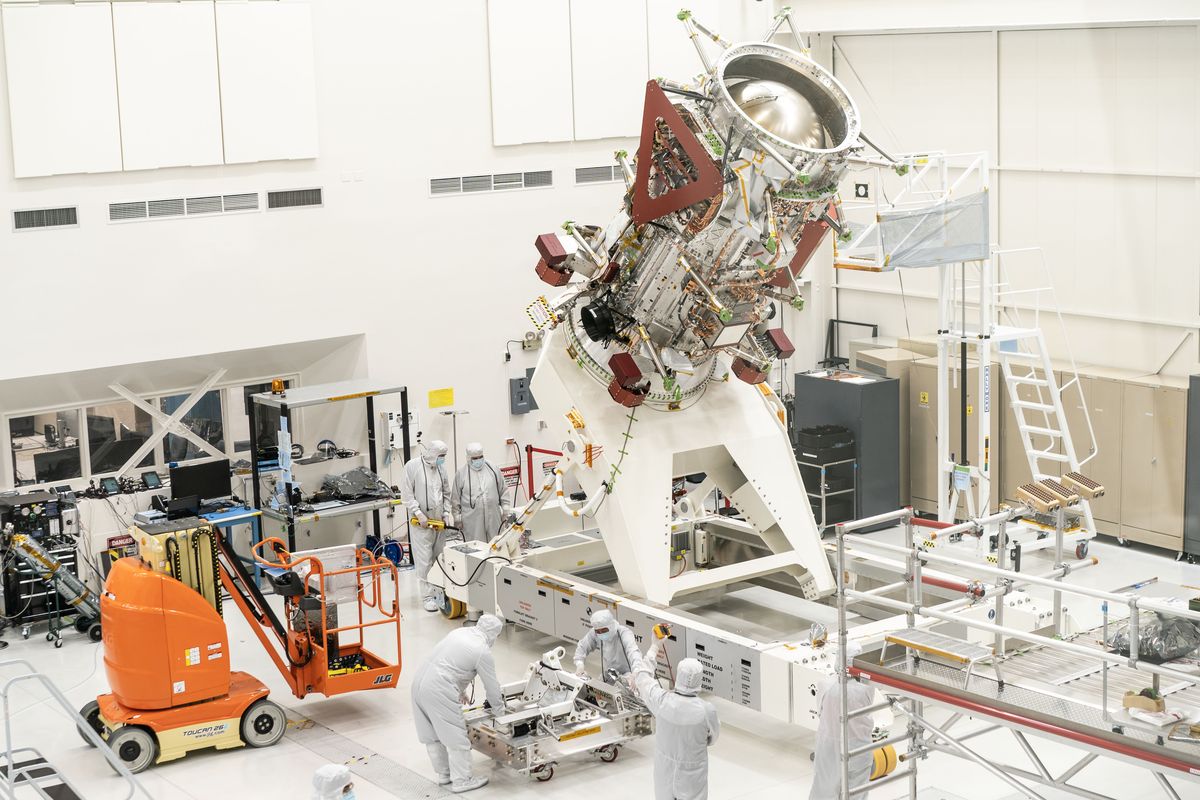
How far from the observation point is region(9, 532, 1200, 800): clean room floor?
31.9ft

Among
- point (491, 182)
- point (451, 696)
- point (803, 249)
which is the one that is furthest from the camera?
point (491, 182)

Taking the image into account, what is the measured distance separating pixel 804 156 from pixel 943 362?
439cm

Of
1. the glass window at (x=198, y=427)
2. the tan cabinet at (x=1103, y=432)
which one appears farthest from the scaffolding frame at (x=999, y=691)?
the glass window at (x=198, y=427)

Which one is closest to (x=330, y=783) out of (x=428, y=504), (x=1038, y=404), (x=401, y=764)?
(x=401, y=764)

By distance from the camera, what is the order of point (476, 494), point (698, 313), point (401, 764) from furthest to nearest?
point (476, 494)
point (698, 313)
point (401, 764)

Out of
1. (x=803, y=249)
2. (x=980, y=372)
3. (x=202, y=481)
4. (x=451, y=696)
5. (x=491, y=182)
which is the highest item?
(x=491, y=182)

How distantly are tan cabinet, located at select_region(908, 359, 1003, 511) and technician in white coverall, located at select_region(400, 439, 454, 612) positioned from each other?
497 cm

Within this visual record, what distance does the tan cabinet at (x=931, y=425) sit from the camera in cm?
1504

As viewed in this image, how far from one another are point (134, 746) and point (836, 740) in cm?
465

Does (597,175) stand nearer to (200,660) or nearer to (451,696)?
(200,660)

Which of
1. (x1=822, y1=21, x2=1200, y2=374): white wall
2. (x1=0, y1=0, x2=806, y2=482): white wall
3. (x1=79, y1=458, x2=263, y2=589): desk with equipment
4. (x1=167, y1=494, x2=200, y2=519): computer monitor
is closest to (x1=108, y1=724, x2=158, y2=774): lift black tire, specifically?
(x1=167, y1=494, x2=200, y2=519): computer monitor

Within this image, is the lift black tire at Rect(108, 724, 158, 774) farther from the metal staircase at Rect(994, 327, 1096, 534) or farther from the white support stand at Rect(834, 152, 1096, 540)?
the metal staircase at Rect(994, 327, 1096, 534)

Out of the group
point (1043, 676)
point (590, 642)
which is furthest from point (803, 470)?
point (1043, 676)

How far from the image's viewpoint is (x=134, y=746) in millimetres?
10102
